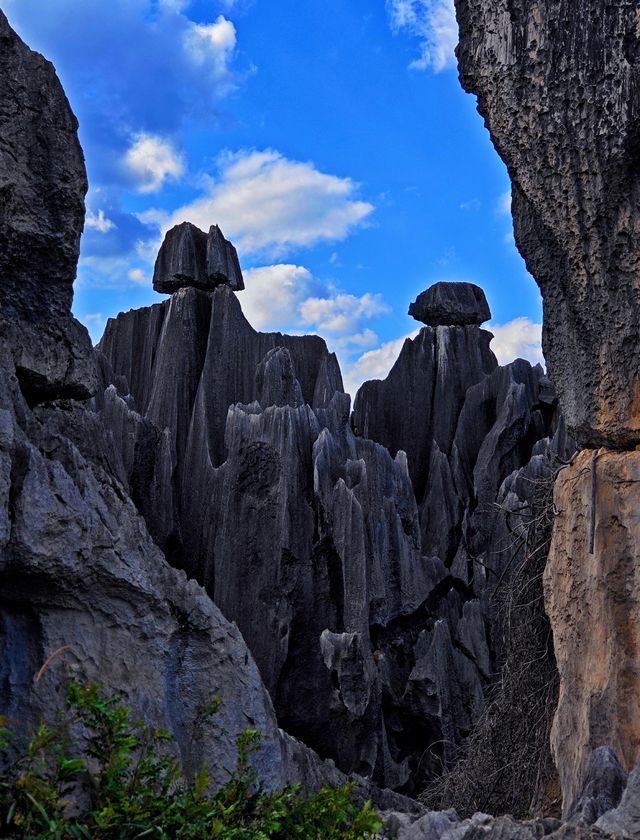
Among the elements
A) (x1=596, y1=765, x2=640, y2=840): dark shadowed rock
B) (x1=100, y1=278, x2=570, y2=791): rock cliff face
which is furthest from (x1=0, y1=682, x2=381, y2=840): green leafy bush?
(x1=100, y1=278, x2=570, y2=791): rock cliff face

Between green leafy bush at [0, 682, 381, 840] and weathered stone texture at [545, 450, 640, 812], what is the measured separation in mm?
2514

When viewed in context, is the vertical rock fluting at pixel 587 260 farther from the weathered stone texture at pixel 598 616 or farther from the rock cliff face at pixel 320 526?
the rock cliff face at pixel 320 526

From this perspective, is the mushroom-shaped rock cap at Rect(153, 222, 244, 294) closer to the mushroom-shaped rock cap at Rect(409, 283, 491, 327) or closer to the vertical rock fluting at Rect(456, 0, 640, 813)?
the mushroom-shaped rock cap at Rect(409, 283, 491, 327)

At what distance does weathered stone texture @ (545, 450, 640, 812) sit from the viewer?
17.6 feet

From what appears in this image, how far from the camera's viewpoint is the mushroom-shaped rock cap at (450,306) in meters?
23.9

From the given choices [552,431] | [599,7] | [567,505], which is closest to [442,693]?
[552,431]

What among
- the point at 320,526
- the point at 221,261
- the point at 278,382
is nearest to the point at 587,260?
the point at 320,526

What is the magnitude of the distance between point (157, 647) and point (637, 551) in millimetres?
2869

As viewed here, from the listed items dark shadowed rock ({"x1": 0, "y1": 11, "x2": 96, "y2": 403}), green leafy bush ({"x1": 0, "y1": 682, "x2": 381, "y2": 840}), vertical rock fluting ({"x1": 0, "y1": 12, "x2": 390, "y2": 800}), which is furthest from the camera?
dark shadowed rock ({"x1": 0, "y1": 11, "x2": 96, "y2": 403})

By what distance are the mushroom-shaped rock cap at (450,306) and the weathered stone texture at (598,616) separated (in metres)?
18.2

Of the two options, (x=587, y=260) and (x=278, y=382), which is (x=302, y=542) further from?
(x=587, y=260)

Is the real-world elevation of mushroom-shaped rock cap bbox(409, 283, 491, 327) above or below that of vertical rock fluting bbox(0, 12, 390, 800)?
above

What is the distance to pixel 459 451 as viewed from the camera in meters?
21.4

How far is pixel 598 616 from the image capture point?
18.3 feet
